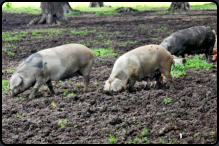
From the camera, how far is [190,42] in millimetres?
9086

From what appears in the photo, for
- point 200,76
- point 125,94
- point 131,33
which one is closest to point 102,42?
point 131,33

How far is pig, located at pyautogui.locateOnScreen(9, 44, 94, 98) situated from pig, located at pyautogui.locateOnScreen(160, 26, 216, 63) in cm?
321

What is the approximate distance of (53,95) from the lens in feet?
20.9

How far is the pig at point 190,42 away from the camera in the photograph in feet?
29.2

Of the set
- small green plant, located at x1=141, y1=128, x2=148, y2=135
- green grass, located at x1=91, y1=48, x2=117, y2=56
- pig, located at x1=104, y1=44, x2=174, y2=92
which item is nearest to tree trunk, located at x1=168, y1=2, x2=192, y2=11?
green grass, located at x1=91, y1=48, x2=117, y2=56

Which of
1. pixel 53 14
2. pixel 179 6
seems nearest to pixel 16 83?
pixel 53 14

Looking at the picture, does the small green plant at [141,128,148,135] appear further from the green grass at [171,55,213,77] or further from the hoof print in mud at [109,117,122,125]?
the green grass at [171,55,213,77]

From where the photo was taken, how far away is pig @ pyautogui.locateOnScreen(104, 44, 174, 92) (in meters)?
6.07

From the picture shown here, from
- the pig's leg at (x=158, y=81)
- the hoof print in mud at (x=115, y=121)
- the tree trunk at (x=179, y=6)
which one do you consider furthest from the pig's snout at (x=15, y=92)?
the tree trunk at (x=179, y=6)

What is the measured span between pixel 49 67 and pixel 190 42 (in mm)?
4803

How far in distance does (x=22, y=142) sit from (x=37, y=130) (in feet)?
1.18

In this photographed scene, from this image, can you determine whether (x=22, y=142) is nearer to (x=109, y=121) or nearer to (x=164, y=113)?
(x=109, y=121)

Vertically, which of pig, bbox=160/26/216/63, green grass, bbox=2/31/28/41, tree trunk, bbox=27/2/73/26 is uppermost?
tree trunk, bbox=27/2/73/26

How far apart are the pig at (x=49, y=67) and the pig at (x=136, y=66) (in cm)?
71
